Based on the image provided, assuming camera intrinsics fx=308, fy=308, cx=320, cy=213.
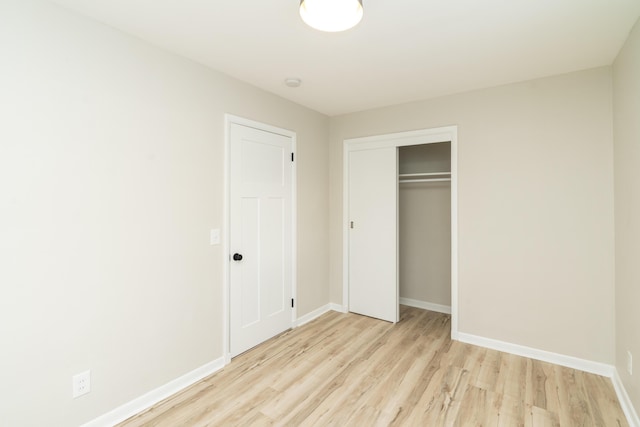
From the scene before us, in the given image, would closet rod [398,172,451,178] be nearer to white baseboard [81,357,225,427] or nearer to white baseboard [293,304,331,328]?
white baseboard [293,304,331,328]

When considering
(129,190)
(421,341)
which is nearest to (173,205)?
(129,190)

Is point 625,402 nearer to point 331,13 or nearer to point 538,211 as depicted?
point 538,211

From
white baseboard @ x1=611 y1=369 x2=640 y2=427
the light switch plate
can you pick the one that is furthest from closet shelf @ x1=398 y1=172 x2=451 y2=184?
the light switch plate

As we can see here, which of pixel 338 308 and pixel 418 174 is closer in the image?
pixel 418 174

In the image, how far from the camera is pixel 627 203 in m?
2.08

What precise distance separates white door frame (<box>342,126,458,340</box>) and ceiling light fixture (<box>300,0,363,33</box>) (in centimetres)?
199

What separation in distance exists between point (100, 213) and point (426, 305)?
372 cm

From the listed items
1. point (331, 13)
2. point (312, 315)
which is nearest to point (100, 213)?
point (331, 13)

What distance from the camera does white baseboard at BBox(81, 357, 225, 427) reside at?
1.91 meters

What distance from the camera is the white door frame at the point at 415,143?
312 cm

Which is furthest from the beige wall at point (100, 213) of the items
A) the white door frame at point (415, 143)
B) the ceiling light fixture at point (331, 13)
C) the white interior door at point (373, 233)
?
the white interior door at point (373, 233)

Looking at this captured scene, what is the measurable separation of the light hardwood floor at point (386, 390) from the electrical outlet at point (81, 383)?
355mm

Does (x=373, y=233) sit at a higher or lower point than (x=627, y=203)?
lower

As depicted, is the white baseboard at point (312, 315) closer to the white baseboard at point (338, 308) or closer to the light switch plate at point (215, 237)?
the white baseboard at point (338, 308)
